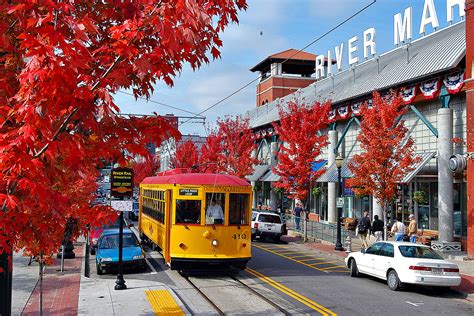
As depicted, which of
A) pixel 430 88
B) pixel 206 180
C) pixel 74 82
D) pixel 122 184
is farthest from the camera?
pixel 430 88

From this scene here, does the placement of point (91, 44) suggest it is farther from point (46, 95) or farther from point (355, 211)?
point (355, 211)

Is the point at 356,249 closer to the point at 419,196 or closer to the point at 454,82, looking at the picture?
the point at 419,196

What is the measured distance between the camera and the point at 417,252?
14.3 metres

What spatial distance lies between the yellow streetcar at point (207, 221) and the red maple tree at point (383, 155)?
6.43m

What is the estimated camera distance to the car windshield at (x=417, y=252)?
46.5 feet

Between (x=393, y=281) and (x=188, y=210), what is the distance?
659 centimetres

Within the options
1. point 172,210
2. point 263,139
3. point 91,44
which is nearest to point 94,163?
point 91,44

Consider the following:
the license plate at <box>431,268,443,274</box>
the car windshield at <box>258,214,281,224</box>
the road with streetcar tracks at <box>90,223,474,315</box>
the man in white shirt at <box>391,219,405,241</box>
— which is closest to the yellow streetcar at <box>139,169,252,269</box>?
the road with streetcar tracks at <box>90,223,474,315</box>

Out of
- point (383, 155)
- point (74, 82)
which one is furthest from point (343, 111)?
point (74, 82)

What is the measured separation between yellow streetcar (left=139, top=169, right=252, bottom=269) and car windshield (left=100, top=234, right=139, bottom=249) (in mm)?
2394

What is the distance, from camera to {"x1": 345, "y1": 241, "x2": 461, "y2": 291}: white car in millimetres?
13453

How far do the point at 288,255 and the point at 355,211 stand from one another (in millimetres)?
11454

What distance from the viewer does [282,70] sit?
61906 millimetres

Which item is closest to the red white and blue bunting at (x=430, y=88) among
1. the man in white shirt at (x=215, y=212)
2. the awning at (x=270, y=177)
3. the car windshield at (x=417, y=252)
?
the car windshield at (x=417, y=252)
